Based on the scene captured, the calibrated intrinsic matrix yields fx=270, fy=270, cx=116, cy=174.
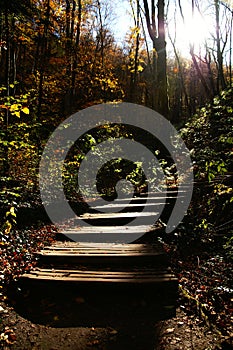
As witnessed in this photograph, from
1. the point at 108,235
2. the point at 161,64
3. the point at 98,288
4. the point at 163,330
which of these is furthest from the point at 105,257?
the point at 161,64

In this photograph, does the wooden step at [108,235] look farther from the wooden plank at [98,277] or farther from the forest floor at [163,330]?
the wooden plank at [98,277]

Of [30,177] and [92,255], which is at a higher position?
[30,177]

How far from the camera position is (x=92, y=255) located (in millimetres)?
4109

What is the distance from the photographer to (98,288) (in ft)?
11.3

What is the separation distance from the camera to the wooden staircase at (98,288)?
3.19m

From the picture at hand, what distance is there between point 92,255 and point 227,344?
6.85ft

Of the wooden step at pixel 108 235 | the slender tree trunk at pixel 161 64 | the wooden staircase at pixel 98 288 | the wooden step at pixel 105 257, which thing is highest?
the slender tree trunk at pixel 161 64

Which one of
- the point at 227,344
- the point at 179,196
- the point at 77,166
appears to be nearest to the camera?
the point at 227,344

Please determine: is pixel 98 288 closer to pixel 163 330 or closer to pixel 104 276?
pixel 104 276

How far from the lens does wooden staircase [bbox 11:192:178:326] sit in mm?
3189

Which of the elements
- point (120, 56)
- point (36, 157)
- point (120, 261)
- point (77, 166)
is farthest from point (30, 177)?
point (120, 56)

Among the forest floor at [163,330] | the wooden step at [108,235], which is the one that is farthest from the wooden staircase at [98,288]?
the wooden step at [108,235]

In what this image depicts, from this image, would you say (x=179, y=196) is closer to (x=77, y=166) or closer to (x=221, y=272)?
(x=221, y=272)

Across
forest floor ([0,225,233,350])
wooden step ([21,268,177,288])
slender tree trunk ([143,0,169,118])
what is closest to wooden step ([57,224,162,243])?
forest floor ([0,225,233,350])
